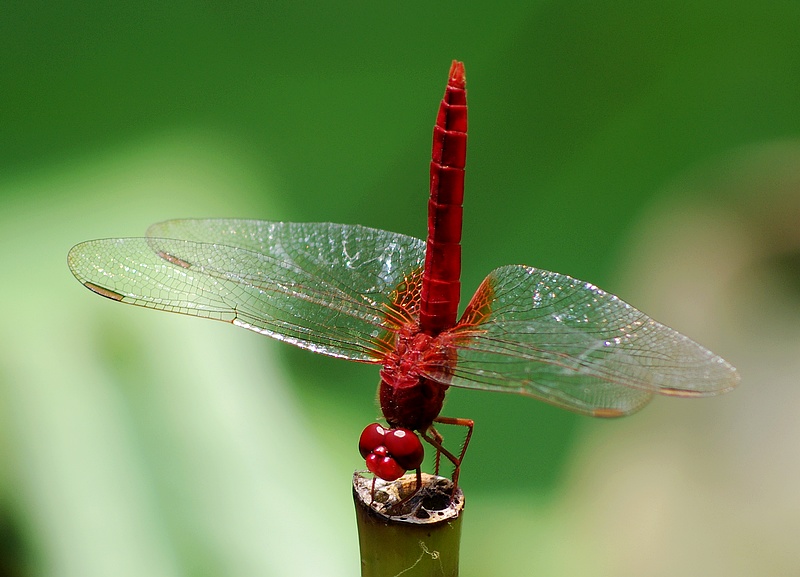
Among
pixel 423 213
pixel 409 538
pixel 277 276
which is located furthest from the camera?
pixel 423 213

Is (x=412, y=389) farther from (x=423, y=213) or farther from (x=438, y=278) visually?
(x=423, y=213)

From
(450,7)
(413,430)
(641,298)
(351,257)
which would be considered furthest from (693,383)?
(450,7)

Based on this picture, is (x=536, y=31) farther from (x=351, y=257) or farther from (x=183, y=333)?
(x=183, y=333)

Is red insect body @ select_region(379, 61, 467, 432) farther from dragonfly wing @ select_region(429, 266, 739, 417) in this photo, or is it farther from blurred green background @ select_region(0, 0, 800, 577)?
blurred green background @ select_region(0, 0, 800, 577)

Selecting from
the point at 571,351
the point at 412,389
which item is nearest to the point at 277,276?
the point at 412,389

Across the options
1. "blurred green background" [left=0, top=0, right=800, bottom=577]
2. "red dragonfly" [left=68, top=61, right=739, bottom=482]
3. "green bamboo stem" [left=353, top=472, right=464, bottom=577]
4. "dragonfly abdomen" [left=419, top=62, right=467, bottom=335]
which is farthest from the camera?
"blurred green background" [left=0, top=0, right=800, bottom=577]

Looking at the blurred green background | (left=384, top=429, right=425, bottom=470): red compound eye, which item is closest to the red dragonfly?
(left=384, top=429, right=425, bottom=470): red compound eye
